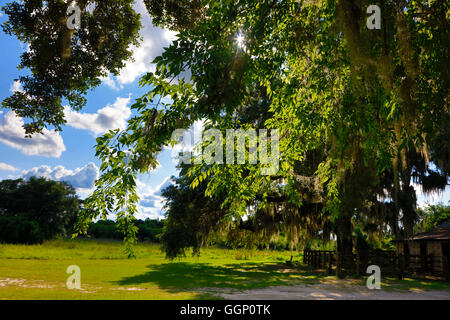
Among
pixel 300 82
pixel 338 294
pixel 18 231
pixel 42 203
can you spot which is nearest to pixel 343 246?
pixel 338 294

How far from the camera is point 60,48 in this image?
830 centimetres

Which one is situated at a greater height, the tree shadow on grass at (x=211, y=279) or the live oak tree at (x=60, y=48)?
the live oak tree at (x=60, y=48)

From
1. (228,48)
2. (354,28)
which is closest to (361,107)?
(354,28)

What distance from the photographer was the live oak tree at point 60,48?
26.6 feet

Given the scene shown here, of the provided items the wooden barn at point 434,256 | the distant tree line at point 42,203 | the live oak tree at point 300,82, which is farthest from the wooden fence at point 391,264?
the distant tree line at point 42,203

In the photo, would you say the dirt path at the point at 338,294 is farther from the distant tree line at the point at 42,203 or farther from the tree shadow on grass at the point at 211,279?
the distant tree line at the point at 42,203

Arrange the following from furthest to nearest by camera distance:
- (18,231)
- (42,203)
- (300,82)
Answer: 1. (42,203)
2. (18,231)
3. (300,82)

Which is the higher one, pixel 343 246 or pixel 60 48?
pixel 60 48

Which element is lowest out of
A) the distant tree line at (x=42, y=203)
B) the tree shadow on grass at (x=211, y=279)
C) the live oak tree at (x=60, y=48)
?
the tree shadow on grass at (x=211, y=279)

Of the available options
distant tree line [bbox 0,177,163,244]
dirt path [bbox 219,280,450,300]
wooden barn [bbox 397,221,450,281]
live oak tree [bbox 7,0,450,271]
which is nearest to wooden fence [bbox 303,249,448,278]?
wooden barn [bbox 397,221,450,281]

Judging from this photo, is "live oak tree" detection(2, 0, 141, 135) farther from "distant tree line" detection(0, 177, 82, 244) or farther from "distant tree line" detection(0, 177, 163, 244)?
"distant tree line" detection(0, 177, 82, 244)

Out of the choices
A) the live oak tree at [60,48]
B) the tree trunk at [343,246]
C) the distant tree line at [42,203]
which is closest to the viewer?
the live oak tree at [60,48]

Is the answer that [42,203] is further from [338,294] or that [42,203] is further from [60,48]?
[338,294]

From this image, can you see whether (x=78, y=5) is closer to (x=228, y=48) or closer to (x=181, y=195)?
(x=228, y=48)
